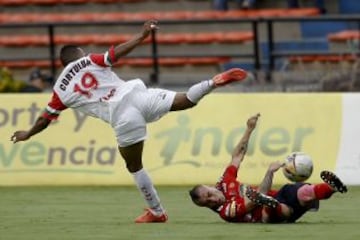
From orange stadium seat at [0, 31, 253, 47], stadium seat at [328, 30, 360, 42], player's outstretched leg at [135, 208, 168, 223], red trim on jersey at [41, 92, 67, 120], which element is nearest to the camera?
player's outstretched leg at [135, 208, 168, 223]

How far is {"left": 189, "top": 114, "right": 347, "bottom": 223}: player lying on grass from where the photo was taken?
1452 centimetres

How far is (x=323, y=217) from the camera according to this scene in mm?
16172

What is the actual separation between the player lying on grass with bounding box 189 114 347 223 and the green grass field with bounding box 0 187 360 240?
16cm

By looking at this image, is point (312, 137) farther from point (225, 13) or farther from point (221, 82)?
point (225, 13)

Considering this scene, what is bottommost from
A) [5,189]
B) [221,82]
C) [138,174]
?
[5,189]

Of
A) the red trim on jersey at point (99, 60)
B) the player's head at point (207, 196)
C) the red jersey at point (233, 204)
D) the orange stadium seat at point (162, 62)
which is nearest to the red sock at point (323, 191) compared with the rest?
the red jersey at point (233, 204)

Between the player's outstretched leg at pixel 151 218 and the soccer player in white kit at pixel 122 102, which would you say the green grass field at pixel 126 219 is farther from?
the soccer player in white kit at pixel 122 102

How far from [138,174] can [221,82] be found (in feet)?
4.73

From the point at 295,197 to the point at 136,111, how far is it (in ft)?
6.94

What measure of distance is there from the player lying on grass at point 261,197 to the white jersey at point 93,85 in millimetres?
1412

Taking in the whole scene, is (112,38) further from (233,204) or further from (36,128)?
(233,204)

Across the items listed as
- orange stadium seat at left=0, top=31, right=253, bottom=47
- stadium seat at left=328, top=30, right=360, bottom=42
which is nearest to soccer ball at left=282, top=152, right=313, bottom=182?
stadium seat at left=328, top=30, right=360, bottom=42

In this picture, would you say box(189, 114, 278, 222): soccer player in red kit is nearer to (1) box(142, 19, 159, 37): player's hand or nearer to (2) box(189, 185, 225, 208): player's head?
(2) box(189, 185, 225, 208): player's head

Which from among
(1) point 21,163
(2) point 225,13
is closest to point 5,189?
(1) point 21,163
